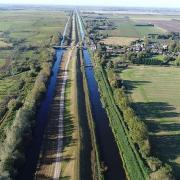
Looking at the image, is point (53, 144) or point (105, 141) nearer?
point (53, 144)

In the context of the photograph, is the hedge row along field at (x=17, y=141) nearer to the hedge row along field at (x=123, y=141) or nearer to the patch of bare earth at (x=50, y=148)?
the patch of bare earth at (x=50, y=148)

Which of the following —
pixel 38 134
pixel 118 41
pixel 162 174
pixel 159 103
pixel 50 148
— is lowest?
pixel 38 134

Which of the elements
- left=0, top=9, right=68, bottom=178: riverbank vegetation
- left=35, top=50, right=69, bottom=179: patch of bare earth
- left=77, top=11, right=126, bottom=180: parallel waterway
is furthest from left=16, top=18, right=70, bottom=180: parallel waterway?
left=77, top=11, right=126, bottom=180: parallel waterway

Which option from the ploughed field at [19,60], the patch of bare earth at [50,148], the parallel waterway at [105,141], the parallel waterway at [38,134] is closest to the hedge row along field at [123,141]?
the parallel waterway at [105,141]

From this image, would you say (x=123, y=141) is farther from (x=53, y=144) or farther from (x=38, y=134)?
(x=38, y=134)

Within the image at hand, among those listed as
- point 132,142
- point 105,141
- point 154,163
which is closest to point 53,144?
point 105,141

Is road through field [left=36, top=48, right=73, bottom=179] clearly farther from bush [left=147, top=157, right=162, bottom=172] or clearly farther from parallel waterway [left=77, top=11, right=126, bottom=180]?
bush [left=147, top=157, right=162, bottom=172]

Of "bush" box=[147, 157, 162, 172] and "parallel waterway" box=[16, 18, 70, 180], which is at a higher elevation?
"bush" box=[147, 157, 162, 172]
